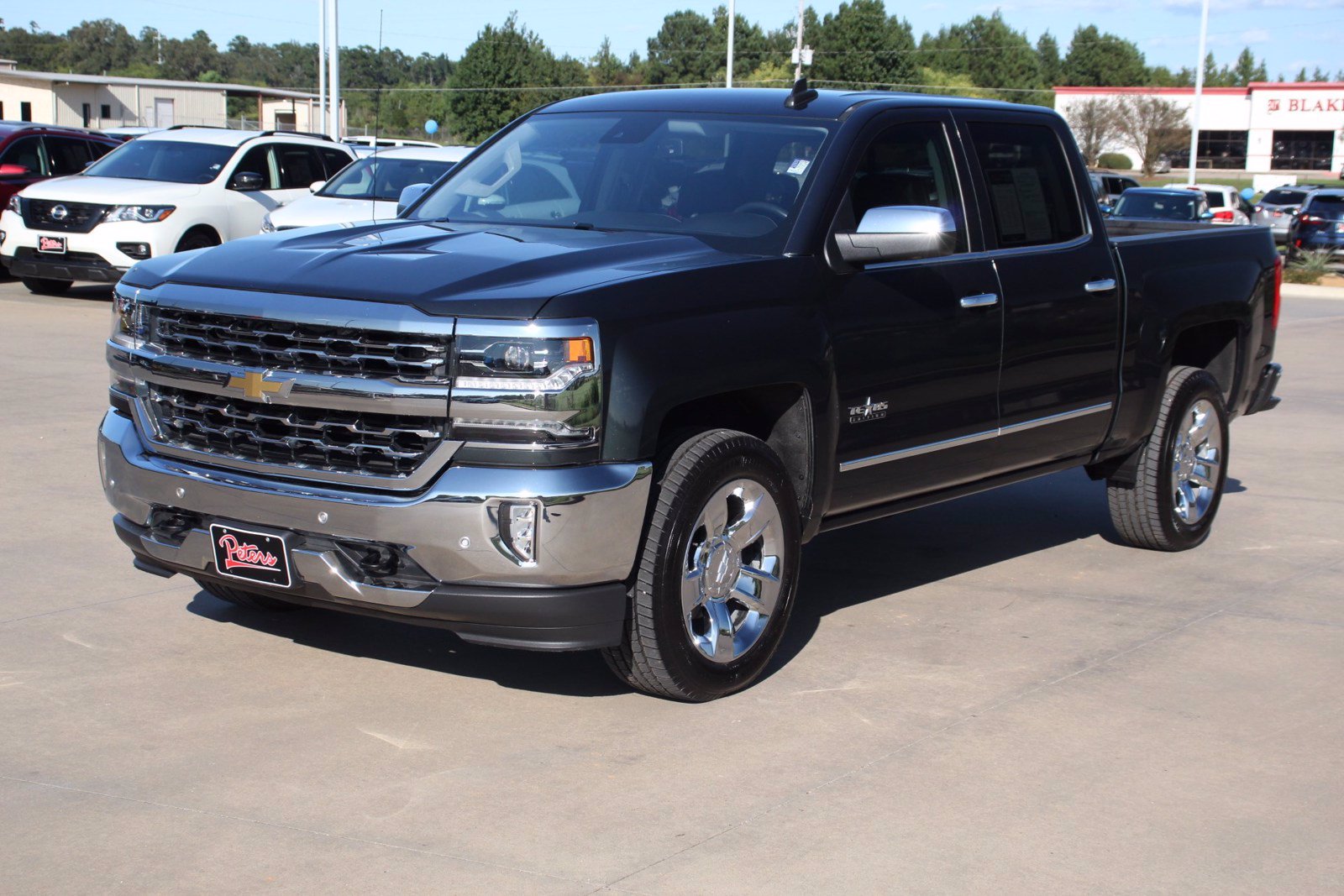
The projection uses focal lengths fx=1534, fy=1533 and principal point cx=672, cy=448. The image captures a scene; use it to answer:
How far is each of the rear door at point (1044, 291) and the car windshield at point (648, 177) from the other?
992mm

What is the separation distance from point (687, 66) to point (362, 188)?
9266 cm

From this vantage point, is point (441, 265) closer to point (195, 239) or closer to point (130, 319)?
point (130, 319)

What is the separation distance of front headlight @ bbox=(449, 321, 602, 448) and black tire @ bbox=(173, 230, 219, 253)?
41.2 feet

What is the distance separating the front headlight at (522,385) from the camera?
14.1 ft

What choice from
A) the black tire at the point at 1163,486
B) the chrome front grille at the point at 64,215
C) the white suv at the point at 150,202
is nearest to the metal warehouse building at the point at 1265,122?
the white suv at the point at 150,202

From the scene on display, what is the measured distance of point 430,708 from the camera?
16.0 ft

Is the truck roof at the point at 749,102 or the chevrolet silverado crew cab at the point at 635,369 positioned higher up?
the truck roof at the point at 749,102

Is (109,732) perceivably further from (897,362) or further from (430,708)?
(897,362)

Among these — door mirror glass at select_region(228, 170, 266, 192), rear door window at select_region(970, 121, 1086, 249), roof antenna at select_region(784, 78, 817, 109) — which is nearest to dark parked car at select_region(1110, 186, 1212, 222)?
door mirror glass at select_region(228, 170, 266, 192)

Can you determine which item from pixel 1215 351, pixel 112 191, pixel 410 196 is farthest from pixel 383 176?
pixel 1215 351

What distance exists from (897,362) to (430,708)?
2028mm

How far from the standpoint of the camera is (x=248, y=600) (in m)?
5.79

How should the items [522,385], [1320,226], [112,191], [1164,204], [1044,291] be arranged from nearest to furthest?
[522,385], [1044,291], [112,191], [1164,204], [1320,226]

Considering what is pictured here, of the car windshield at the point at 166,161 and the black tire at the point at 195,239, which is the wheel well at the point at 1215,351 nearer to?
the black tire at the point at 195,239
